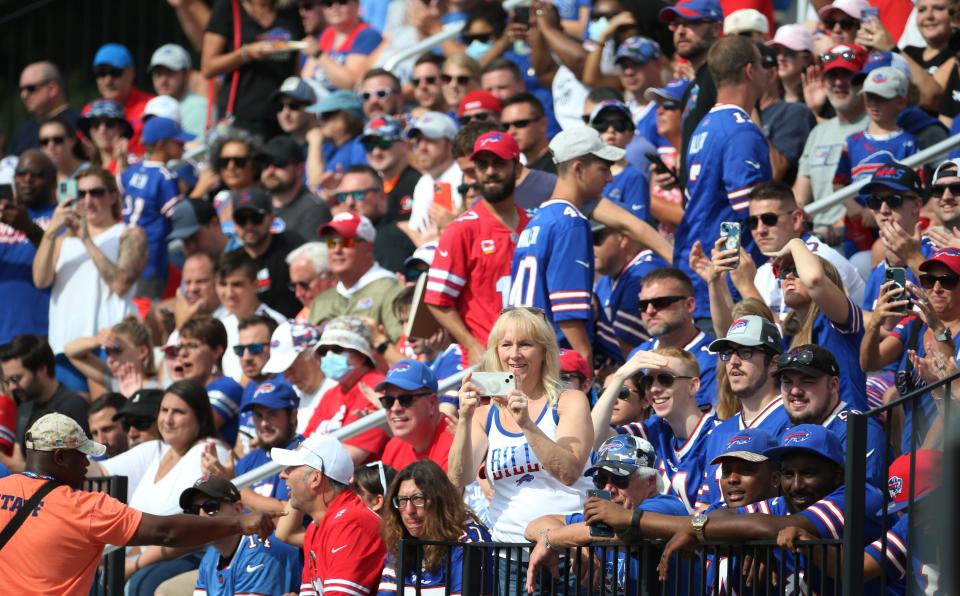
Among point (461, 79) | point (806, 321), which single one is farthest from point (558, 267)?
point (461, 79)

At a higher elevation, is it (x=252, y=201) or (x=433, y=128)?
(x=433, y=128)

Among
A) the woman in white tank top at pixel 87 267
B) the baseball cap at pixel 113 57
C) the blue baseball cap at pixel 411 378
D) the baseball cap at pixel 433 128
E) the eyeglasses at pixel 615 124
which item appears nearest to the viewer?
the blue baseball cap at pixel 411 378

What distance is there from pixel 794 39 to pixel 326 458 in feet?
17.7

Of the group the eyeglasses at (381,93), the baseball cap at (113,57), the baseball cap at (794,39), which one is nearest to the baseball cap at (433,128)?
the eyeglasses at (381,93)

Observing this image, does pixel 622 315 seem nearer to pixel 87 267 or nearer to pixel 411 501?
pixel 411 501

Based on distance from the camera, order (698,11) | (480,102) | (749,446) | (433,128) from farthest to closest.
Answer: (480,102) < (433,128) < (698,11) < (749,446)

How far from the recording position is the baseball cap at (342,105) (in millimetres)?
15008

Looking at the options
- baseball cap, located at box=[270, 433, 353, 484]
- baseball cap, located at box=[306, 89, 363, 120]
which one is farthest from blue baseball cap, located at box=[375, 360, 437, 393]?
baseball cap, located at box=[306, 89, 363, 120]

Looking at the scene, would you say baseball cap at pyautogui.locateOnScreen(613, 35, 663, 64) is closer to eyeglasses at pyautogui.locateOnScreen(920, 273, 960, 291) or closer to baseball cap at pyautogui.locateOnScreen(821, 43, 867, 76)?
baseball cap at pyautogui.locateOnScreen(821, 43, 867, 76)

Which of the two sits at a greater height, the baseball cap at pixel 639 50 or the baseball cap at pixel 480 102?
the baseball cap at pixel 639 50

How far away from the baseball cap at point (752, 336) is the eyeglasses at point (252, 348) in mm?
4476

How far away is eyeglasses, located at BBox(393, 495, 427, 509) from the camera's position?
8000 mm

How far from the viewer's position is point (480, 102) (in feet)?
43.2

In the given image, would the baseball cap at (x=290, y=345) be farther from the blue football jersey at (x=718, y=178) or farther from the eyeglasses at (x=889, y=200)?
the eyeglasses at (x=889, y=200)
